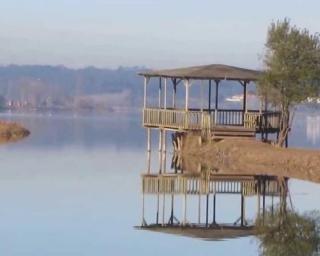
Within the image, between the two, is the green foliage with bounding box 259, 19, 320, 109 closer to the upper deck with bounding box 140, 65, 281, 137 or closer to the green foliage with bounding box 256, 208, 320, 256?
the upper deck with bounding box 140, 65, 281, 137

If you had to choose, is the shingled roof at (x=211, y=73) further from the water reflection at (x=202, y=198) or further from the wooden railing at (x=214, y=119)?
the water reflection at (x=202, y=198)

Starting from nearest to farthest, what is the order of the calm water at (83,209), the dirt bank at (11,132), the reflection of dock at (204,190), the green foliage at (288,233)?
the green foliage at (288,233) < the calm water at (83,209) < the reflection of dock at (204,190) < the dirt bank at (11,132)

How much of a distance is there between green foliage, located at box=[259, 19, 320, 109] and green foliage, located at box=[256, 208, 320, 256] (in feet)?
68.7

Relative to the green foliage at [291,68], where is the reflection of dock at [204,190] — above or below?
below

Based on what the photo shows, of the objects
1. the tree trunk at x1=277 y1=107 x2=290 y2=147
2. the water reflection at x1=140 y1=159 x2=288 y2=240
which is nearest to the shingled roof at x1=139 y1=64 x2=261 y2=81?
the tree trunk at x1=277 y1=107 x2=290 y2=147

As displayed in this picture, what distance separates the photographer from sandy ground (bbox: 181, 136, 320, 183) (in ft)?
149

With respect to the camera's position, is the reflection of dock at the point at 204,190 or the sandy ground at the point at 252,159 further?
the sandy ground at the point at 252,159

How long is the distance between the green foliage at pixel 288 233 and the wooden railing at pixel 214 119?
69.7 feet

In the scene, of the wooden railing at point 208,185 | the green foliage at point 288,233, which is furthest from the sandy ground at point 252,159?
the green foliage at point 288,233

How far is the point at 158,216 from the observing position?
101ft

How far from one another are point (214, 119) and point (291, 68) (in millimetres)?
4452

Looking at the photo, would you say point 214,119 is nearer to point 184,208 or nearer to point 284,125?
point 284,125

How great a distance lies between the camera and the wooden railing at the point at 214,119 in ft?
173

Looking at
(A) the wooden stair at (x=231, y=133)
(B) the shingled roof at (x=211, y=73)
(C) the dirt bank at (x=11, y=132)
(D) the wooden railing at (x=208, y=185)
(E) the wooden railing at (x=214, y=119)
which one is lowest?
(C) the dirt bank at (x=11, y=132)
